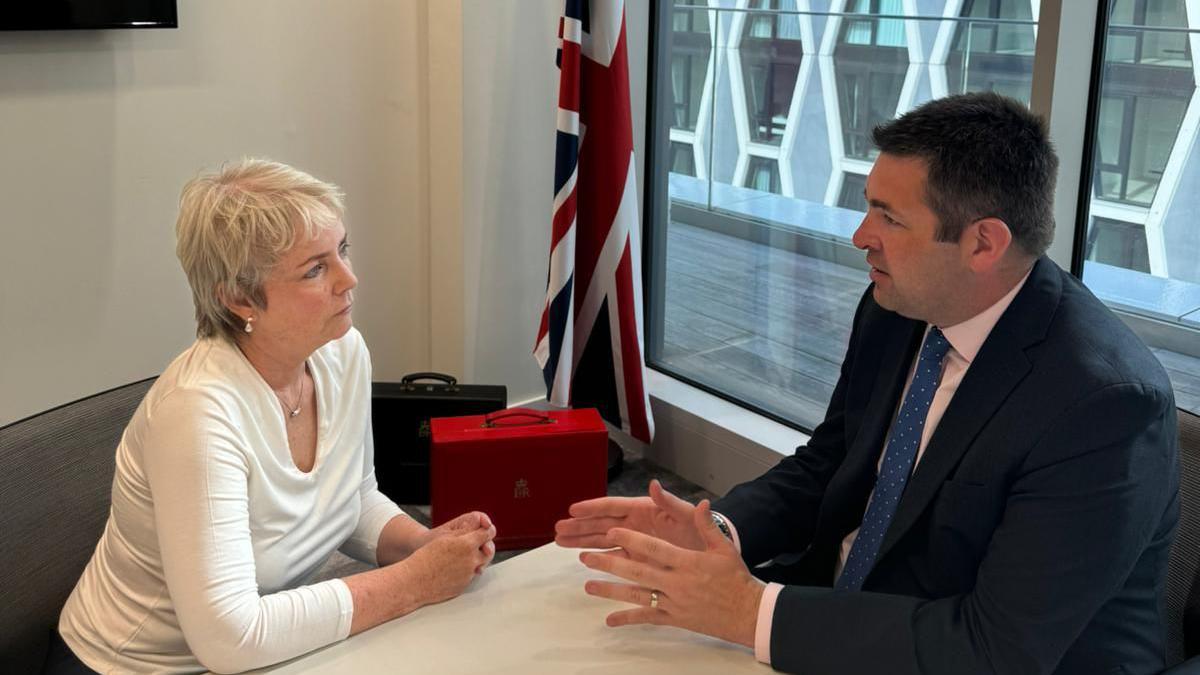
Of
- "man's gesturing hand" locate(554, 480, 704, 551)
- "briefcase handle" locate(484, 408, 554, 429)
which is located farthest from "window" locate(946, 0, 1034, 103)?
"man's gesturing hand" locate(554, 480, 704, 551)

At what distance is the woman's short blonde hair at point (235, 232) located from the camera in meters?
1.84

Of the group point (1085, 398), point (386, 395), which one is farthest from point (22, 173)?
point (1085, 398)

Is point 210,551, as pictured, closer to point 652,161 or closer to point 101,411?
point 101,411

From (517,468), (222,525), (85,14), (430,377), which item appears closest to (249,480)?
(222,525)

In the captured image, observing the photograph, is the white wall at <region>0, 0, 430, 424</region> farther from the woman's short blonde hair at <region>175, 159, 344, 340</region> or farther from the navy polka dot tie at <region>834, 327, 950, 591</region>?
the navy polka dot tie at <region>834, 327, 950, 591</region>

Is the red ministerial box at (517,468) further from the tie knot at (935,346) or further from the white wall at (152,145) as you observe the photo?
the tie knot at (935,346)

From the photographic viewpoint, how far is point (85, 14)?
3035 mm

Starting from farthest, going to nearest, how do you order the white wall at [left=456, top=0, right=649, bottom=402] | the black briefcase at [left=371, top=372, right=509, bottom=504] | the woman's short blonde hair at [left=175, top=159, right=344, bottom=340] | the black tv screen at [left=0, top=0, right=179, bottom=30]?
the white wall at [left=456, top=0, right=649, bottom=402], the black briefcase at [left=371, top=372, right=509, bottom=504], the black tv screen at [left=0, top=0, right=179, bottom=30], the woman's short blonde hair at [left=175, top=159, right=344, bottom=340]

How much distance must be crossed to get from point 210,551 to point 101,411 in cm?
44

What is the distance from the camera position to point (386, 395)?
3.58 m

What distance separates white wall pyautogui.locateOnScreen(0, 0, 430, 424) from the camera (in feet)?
10.3

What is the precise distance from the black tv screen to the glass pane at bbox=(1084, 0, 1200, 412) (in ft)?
7.62

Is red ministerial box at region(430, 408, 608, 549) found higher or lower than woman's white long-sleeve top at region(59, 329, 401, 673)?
lower

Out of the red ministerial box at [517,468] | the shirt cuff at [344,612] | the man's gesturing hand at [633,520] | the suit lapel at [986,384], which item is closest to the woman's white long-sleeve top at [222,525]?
the shirt cuff at [344,612]
